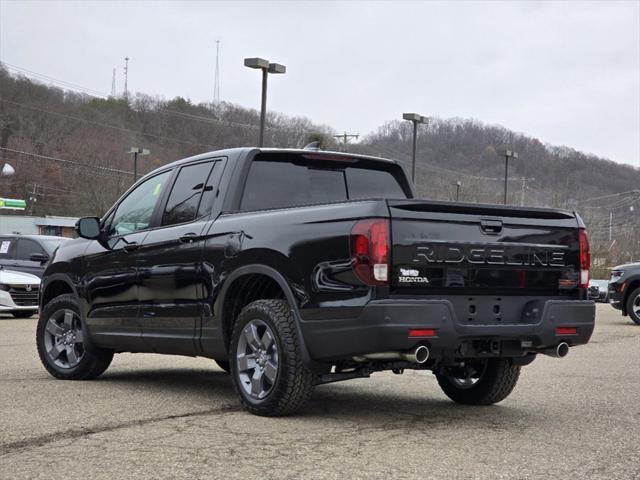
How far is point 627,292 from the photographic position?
19.4 metres

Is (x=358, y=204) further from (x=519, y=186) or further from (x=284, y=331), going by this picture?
(x=519, y=186)

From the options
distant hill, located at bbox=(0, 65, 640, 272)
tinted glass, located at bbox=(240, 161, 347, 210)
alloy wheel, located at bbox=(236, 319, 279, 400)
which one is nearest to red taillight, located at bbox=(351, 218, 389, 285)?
alloy wheel, located at bbox=(236, 319, 279, 400)

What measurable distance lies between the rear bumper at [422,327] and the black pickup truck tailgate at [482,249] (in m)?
0.18

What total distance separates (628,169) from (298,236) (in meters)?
88.5

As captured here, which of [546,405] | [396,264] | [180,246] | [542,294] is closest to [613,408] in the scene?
[546,405]

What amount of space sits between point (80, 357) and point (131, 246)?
1.35 meters

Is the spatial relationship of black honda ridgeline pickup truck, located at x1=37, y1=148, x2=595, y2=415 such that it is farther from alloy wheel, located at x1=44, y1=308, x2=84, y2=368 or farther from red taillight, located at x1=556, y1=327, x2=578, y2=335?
alloy wheel, located at x1=44, y1=308, x2=84, y2=368

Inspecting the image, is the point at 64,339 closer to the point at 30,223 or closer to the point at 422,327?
the point at 422,327

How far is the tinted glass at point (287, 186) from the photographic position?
7.12 meters

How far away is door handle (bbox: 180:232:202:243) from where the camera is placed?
704 centimetres

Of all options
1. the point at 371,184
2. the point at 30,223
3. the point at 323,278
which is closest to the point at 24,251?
the point at 371,184

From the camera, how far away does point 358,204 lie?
18.8 ft

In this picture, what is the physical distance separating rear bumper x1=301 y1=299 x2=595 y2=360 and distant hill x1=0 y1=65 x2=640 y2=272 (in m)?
60.8

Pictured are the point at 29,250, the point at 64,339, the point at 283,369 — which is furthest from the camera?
the point at 29,250
